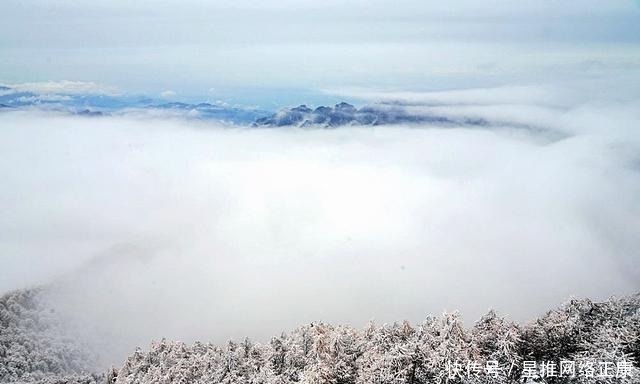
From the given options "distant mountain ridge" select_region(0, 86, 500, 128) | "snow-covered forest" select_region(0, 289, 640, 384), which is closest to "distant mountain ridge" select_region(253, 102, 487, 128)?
"distant mountain ridge" select_region(0, 86, 500, 128)

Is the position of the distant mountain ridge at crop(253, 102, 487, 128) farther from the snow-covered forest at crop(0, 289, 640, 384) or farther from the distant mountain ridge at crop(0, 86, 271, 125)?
the snow-covered forest at crop(0, 289, 640, 384)

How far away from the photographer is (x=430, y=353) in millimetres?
18656

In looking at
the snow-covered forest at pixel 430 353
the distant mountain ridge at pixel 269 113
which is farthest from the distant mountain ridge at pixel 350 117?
the snow-covered forest at pixel 430 353

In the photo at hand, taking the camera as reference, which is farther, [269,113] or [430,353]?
[269,113]

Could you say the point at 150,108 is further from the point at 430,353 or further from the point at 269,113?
the point at 430,353

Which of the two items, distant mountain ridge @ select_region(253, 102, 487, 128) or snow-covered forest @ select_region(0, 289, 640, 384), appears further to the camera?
distant mountain ridge @ select_region(253, 102, 487, 128)

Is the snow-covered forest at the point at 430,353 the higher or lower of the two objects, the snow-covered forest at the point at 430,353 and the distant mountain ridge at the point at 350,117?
the higher

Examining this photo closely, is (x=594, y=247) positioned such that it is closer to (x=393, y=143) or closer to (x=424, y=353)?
(x=424, y=353)

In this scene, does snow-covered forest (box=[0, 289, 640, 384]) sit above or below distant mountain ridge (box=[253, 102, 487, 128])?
above

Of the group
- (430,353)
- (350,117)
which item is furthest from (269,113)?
(430,353)

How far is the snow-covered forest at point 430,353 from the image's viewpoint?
1847 centimetres

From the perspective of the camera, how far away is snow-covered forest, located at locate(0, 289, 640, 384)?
1847cm

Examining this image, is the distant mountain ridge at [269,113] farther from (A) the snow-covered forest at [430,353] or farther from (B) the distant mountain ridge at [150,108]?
(A) the snow-covered forest at [430,353]

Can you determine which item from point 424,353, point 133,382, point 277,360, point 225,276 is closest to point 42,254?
point 225,276
